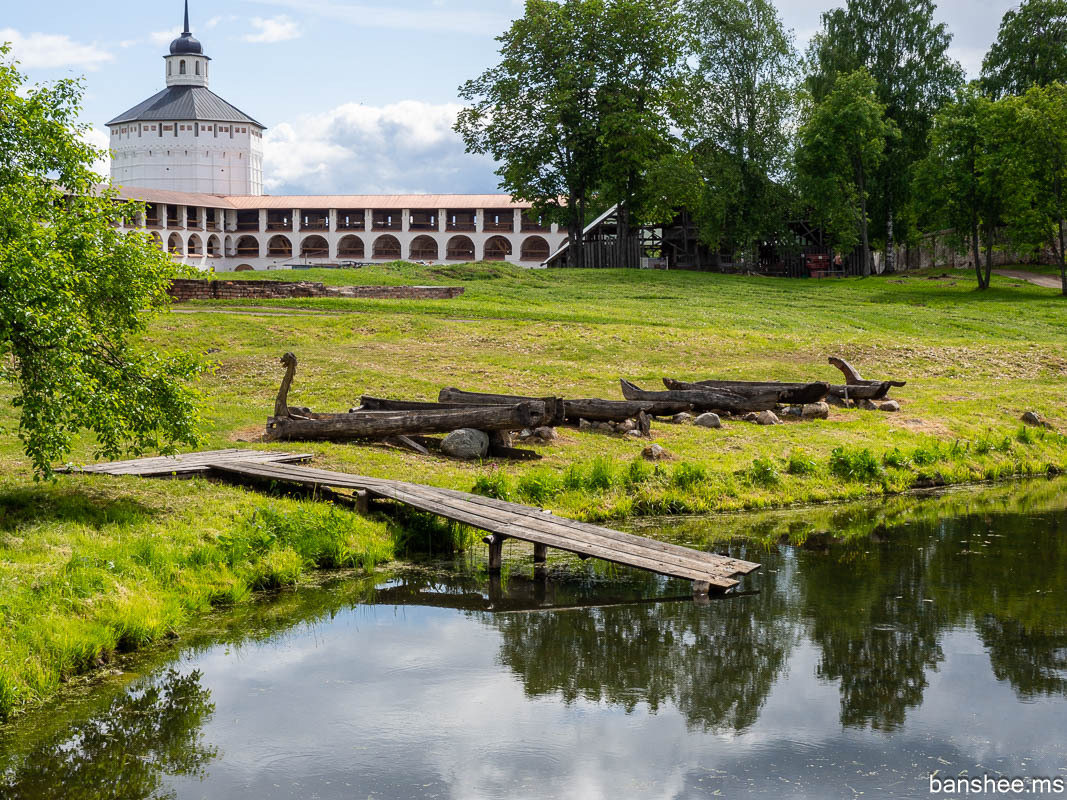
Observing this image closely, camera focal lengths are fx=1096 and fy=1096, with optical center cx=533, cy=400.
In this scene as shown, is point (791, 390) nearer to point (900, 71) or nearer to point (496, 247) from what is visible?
point (900, 71)

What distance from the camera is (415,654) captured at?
8469 millimetres

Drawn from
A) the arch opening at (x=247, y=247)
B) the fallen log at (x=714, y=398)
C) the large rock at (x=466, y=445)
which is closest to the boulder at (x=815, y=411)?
the fallen log at (x=714, y=398)

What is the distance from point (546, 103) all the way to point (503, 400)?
3504cm

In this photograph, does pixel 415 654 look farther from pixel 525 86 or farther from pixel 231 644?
pixel 525 86

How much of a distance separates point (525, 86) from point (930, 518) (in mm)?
39254

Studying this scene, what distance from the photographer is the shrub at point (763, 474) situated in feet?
48.6

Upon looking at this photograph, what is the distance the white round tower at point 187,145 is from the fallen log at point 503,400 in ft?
266

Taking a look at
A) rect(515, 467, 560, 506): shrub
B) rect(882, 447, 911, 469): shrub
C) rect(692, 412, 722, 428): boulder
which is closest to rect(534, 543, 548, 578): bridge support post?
rect(515, 467, 560, 506): shrub

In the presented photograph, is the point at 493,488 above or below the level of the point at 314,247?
below

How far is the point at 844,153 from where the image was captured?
4900 centimetres

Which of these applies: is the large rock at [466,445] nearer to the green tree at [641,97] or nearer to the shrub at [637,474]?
the shrub at [637,474]

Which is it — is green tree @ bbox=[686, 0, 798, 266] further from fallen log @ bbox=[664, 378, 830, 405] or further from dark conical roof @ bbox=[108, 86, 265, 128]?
dark conical roof @ bbox=[108, 86, 265, 128]

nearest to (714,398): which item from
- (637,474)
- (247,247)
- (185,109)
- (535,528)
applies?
(637,474)

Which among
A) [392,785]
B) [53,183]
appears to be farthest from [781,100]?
[392,785]
